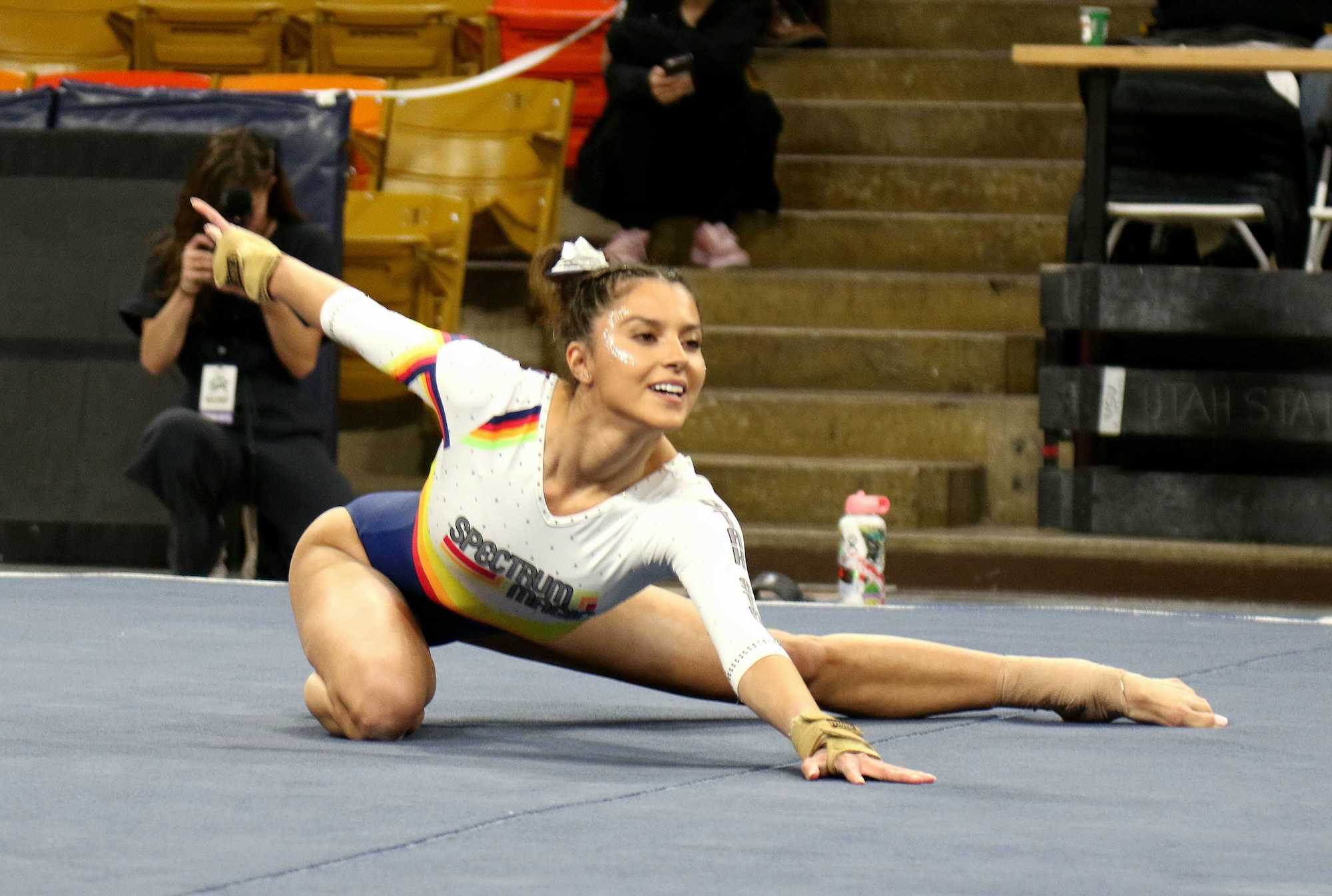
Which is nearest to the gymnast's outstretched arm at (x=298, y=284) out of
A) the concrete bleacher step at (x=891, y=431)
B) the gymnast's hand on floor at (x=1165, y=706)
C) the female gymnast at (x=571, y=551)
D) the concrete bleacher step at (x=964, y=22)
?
the female gymnast at (x=571, y=551)

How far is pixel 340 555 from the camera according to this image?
3662 millimetres

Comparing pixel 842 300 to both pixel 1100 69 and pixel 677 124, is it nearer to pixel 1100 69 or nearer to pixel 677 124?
pixel 677 124

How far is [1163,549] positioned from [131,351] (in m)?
3.21

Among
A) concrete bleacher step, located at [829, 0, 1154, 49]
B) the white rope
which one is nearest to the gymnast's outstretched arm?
the white rope

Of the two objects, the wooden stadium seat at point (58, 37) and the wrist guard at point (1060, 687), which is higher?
the wooden stadium seat at point (58, 37)

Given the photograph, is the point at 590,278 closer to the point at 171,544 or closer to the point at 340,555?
the point at 340,555

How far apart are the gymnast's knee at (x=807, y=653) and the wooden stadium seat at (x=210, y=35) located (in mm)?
6047

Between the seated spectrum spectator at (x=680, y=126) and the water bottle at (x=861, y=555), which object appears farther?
the seated spectrum spectator at (x=680, y=126)

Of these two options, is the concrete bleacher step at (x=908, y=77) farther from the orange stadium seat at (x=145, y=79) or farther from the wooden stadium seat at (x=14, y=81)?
the wooden stadium seat at (x=14, y=81)

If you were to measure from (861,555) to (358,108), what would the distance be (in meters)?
3.19

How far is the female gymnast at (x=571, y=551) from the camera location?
3.23 m

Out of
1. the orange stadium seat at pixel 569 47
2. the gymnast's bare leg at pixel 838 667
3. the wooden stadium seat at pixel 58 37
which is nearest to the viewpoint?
the gymnast's bare leg at pixel 838 667

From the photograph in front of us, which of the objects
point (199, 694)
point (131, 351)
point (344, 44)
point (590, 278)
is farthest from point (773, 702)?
point (344, 44)

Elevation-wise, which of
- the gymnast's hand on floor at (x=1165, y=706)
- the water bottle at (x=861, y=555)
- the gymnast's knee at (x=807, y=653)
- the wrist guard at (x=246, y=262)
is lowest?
the water bottle at (x=861, y=555)
